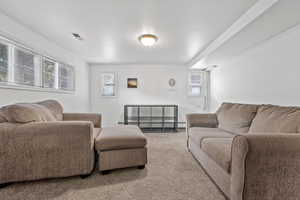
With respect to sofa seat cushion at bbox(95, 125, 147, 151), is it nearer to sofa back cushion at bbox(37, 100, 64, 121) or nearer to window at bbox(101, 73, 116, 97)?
sofa back cushion at bbox(37, 100, 64, 121)

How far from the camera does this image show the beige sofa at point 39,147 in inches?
58.9

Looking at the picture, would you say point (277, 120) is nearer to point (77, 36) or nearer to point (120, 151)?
point (120, 151)

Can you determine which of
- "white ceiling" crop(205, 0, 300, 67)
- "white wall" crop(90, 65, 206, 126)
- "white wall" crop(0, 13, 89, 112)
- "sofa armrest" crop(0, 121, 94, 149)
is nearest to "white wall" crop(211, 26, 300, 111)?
"white ceiling" crop(205, 0, 300, 67)

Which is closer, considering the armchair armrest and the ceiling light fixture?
the armchair armrest

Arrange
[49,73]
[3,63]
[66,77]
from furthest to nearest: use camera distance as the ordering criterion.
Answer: [66,77] < [49,73] < [3,63]

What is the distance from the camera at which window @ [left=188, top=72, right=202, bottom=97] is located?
194 inches

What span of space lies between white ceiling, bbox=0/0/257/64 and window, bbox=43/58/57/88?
49cm

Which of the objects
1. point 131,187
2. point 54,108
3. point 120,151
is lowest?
point 131,187

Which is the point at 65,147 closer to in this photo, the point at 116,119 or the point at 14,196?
the point at 14,196

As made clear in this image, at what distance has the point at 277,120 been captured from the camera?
1539mm

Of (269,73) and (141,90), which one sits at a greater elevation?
(269,73)

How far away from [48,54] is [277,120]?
382 cm

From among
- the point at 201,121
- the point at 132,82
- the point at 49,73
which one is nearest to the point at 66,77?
the point at 49,73

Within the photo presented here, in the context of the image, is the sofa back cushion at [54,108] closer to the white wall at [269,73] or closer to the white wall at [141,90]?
the white wall at [141,90]
